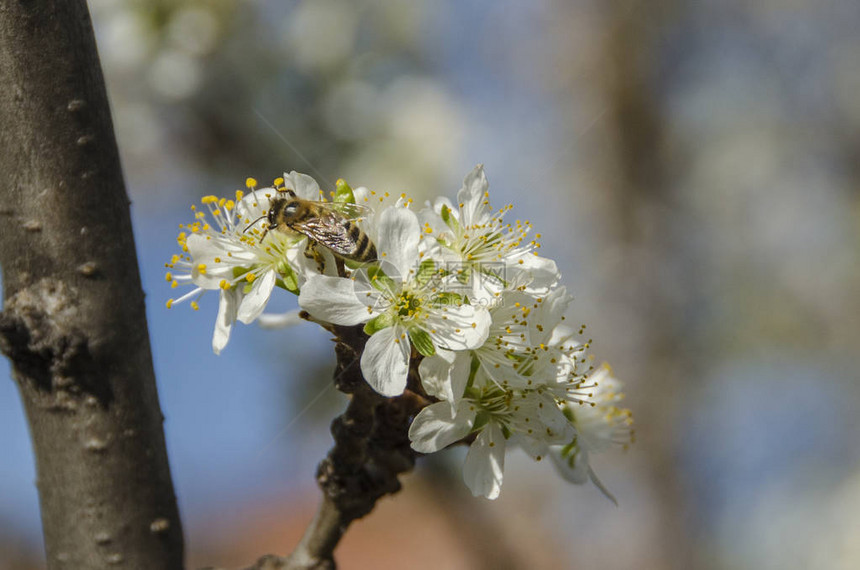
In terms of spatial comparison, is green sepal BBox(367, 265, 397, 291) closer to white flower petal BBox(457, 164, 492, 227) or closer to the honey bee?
the honey bee

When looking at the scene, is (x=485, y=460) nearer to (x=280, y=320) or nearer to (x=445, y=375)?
(x=445, y=375)

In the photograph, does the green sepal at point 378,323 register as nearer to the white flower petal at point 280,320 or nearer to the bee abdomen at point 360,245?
the bee abdomen at point 360,245

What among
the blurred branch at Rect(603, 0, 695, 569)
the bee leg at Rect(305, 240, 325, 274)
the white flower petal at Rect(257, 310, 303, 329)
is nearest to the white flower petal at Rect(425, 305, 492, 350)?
the bee leg at Rect(305, 240, 325, 274)

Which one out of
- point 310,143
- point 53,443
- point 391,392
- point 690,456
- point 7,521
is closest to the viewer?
point 391,392

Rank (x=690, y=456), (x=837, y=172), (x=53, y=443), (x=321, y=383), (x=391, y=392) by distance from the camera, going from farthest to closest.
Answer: (x=837, y=172) → (x=690, y=456) → (x=321, y=383) → (x=53, y=443) → (x=391, y=392)

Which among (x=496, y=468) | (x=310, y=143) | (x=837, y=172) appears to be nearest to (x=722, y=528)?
(x=837, y=172)

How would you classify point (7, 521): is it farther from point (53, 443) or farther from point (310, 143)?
point (53, 443)

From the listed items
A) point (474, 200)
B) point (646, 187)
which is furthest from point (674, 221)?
point (474, 200)
